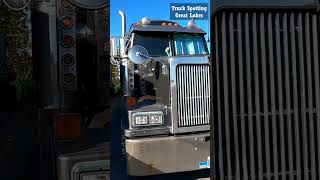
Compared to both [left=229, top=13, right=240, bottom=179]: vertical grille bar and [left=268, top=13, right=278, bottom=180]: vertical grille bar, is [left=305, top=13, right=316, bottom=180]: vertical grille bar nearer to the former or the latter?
[left=268, top=13, right=278, bottom=180]: vertical grille bar

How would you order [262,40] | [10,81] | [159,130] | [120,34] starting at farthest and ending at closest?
[159,130]
[262,40]
[120,34]
[10,81]

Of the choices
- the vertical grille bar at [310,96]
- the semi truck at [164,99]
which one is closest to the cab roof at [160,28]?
the semi truck at [164,99]

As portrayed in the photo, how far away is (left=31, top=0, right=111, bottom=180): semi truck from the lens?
1.72 m

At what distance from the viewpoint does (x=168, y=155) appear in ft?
7.95

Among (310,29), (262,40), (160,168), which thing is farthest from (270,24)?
(160,168)

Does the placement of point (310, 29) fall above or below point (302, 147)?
above

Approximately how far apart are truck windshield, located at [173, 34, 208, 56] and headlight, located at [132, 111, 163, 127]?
1.47 feet

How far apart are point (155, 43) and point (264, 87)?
0.71 m

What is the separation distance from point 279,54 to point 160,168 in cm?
97

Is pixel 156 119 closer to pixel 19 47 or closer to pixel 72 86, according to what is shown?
pixel 72 86

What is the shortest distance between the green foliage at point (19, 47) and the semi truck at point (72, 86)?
0.10 feet

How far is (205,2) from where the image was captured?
7.27 ft

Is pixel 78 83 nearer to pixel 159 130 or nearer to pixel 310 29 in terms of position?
pixel 159 130

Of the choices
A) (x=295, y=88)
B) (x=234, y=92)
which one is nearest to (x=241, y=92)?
(x=234, y=92)
